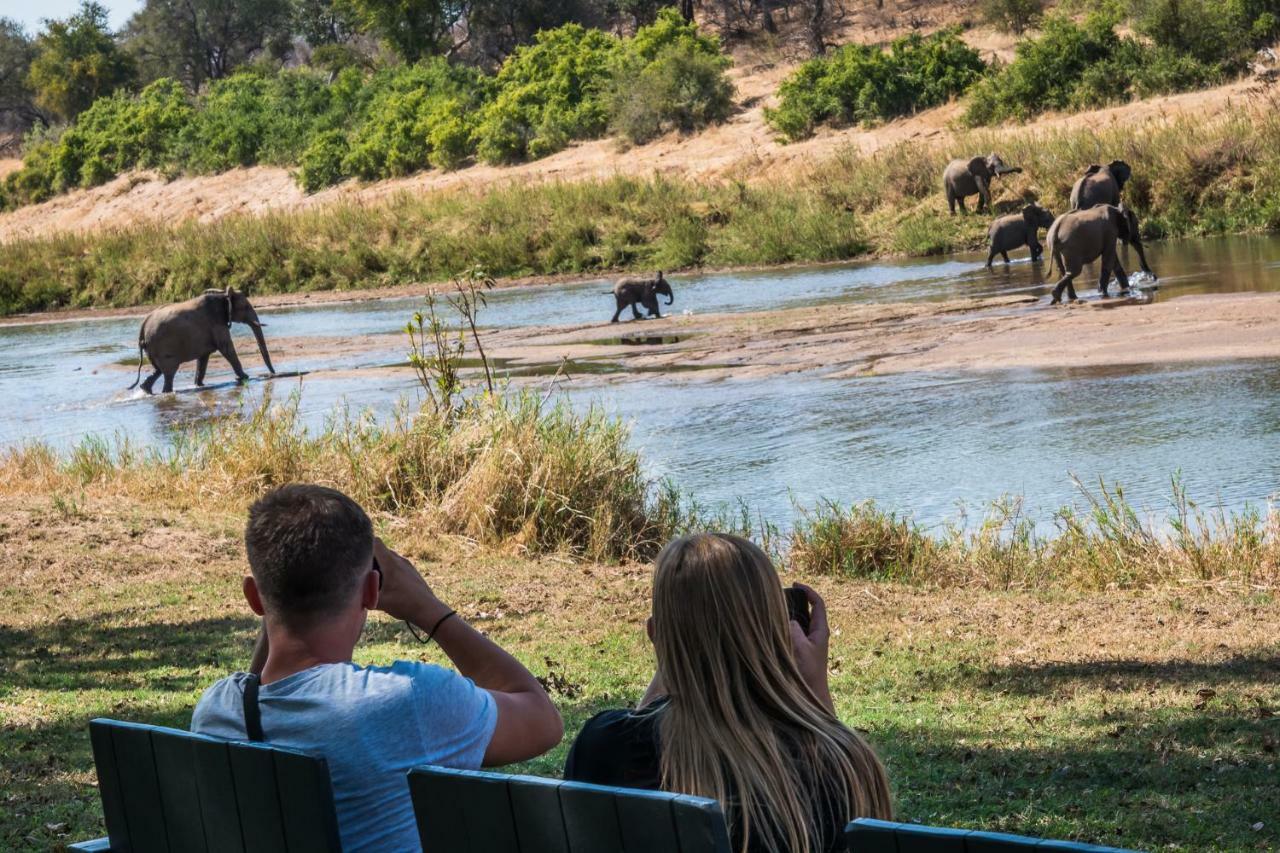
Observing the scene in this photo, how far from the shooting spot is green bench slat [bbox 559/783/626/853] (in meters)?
2.42

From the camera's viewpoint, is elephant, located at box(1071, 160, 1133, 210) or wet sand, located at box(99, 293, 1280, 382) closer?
wet sand, located at box(99, 293, 1280, 382)

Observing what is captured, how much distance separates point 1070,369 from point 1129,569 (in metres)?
9.42

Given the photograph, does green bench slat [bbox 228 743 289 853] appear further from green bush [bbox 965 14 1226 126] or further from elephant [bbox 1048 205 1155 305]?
green bush [bbox 965 14 1226 126]

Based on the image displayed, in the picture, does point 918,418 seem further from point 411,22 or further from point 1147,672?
point 411,22

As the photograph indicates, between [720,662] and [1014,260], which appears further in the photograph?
[1014,260]

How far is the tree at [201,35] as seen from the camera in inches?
3521

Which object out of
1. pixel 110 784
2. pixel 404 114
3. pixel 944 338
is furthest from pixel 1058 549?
pixel 404 114

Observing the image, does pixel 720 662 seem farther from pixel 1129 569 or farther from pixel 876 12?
pixel 876 12

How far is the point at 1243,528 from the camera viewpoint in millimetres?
9070

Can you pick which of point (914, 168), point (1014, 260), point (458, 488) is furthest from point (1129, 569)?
point (914, 168)

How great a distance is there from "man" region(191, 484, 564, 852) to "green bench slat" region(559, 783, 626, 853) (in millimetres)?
624

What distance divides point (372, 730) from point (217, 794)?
294 millimetres

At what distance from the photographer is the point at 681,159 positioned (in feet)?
160

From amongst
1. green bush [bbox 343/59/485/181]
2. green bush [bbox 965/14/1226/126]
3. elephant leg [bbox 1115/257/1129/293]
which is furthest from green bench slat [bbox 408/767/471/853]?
green bush [bbox 343/59/485/181]
